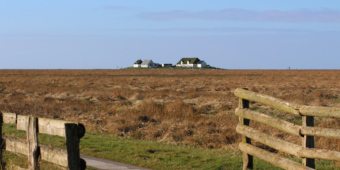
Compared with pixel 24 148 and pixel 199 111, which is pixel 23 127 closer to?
pixel 24 148

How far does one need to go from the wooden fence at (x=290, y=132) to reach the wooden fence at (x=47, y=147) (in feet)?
12.2

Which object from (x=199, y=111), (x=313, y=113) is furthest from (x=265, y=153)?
(x=199, y=111)

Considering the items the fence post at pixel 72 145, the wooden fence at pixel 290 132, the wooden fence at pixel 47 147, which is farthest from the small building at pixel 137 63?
the fence post at pixel 72 145

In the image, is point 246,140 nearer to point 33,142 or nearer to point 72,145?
point 33,142

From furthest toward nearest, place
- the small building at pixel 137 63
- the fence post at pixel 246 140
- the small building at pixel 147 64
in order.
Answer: the small building at pixel 137 63
the small building at pixel 147 64
the fence post at pixel 246 140

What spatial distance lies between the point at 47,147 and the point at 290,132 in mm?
4112

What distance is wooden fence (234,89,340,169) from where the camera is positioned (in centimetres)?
688

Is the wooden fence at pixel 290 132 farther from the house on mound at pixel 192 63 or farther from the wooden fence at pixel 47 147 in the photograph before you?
the house on mound at pixel 192 63

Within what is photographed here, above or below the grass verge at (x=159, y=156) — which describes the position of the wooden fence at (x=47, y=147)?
above

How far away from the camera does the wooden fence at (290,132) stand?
22.6 ft

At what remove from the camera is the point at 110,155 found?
450 inches

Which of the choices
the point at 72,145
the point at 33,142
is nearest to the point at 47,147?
the point at 33,142

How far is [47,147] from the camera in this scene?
6.31 metres

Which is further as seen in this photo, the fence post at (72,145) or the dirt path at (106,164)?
the dirt path at (106,164)
